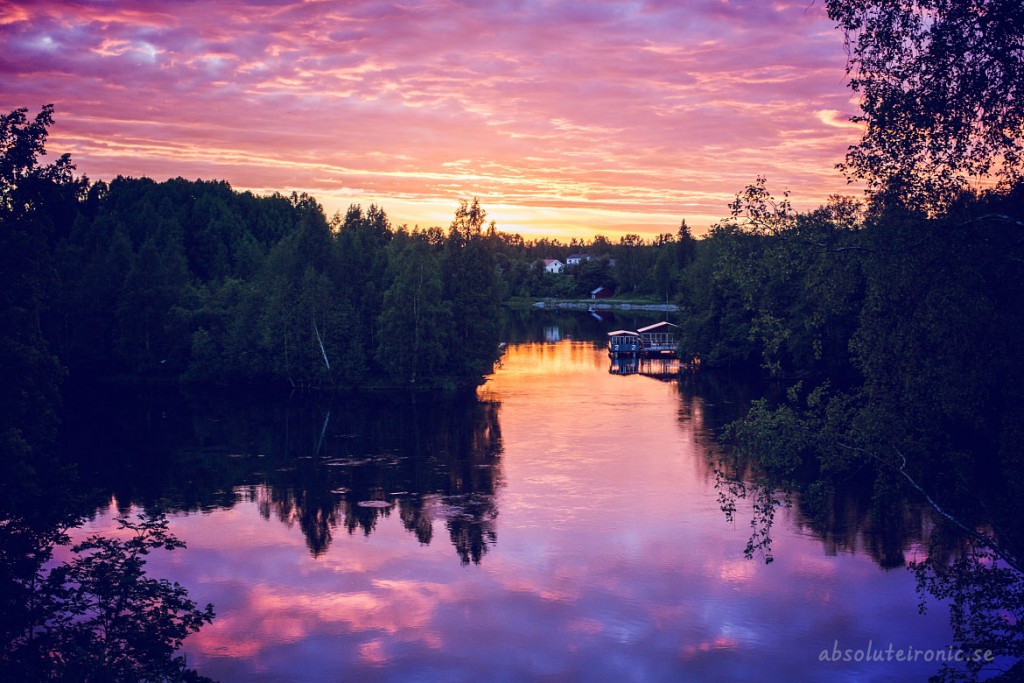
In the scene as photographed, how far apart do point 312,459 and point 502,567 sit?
79.1ft

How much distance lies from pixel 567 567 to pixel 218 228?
13832cm

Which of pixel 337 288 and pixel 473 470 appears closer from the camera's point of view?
pixel 473 470

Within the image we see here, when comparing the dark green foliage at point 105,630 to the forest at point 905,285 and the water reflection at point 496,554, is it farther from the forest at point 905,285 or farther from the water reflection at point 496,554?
the water reflection at point 496,554

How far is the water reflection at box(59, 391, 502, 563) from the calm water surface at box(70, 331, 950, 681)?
0.85 feet

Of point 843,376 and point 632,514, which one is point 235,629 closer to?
point 632,514

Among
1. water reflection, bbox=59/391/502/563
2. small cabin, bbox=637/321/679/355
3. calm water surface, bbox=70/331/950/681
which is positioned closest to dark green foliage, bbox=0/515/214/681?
calm water surface, bbox=70/331/950/681

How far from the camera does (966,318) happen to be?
17.9m

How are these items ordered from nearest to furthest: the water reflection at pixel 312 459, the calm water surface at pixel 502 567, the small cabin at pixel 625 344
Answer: the calm water surface at pixel 502 567 < the water reflection at pixel 312 459 < the small cabin at pixel 625 344

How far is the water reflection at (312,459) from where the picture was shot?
147 ft

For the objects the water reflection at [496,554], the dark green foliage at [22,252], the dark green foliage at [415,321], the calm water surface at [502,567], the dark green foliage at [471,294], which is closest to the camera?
the dark green foliage at [22,252]

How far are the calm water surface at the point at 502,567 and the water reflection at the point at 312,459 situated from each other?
0.85ft

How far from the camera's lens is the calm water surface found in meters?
28.4

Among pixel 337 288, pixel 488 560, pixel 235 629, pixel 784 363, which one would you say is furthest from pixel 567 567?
pixel 784 363

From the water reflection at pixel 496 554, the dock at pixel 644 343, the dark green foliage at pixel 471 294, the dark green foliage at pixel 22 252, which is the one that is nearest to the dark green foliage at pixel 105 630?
the dark green foliage at pixel 22 252
